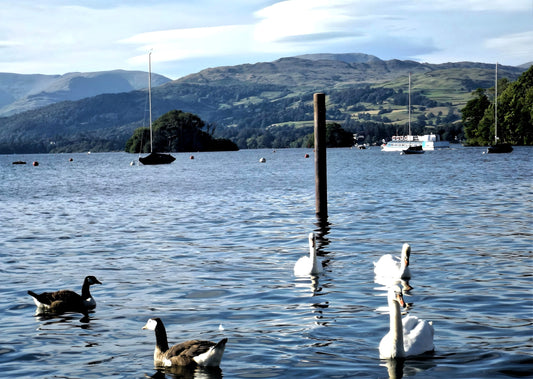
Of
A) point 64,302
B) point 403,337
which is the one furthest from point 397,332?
point 64,302

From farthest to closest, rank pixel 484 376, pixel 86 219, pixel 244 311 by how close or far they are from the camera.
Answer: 1. pixel 86 219
2. pixel 244 311
3. pixel 484 376

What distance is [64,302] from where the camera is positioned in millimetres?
18344

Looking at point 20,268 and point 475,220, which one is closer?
point 20,268

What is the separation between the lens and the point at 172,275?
22969 millimetres

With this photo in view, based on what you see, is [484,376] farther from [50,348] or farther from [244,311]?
[50,348]

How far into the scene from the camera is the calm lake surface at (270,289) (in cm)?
1382

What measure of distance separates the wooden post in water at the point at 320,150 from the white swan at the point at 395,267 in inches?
495

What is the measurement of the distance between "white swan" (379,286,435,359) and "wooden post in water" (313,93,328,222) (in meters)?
19.6

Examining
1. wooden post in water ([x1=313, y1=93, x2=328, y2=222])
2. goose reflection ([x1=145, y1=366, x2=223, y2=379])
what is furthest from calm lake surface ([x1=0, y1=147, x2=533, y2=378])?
wooden post in water ([x1=313, y1=93, x2=328, y2=222])

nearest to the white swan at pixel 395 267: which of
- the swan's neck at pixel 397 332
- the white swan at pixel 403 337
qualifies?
the white swan at pixel 403 337

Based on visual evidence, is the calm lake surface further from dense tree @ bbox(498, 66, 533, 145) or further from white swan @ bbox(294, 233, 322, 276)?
dense tree @ bbox(498, 66, 533, 145)

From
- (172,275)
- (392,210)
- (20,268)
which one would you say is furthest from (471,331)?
(392,210)

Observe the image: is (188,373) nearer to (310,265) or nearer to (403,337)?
(403,337)

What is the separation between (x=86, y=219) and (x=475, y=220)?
73.6ft
